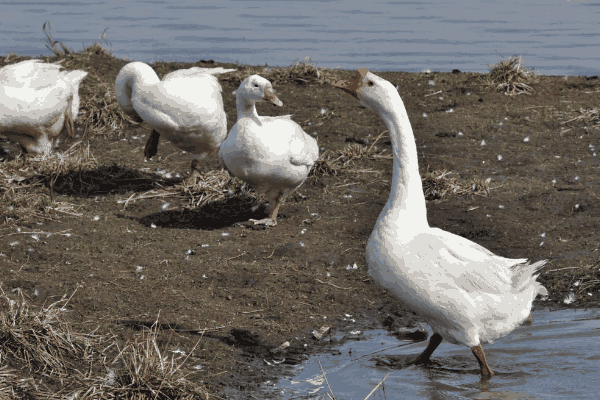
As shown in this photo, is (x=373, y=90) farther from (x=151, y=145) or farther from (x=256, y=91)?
(x=151, y=145)

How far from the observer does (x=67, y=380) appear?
13.9 ft

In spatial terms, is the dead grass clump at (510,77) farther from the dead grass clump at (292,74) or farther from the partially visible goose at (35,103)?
the partially visible goose at (35,103)

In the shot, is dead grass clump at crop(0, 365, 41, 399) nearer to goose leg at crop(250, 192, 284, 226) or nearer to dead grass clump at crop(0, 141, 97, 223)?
dead grass clump at crop(0, 141, 97, 223)

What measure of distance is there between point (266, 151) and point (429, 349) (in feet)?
9.28

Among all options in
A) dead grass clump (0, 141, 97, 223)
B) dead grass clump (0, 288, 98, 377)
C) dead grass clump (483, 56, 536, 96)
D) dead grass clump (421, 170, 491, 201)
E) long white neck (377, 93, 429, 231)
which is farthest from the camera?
dead grass clump (483, 56, 536, 96)

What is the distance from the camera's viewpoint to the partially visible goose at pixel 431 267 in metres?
4.38

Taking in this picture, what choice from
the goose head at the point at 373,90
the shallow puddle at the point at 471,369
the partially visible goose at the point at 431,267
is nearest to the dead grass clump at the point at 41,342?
the shallow puddle at the point at 471,369

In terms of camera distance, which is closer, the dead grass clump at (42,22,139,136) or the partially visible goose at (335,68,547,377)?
the partially visible goose at (335,68,547,377)

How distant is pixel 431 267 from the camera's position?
14.3ft

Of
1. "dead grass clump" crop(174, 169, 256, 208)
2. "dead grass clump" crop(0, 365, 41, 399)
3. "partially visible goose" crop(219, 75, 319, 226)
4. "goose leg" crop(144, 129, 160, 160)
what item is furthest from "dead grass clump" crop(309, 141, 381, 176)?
"dead grass clump" crop(0, 365, 41, 399)

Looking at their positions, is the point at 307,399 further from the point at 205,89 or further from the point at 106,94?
the point at 106,94

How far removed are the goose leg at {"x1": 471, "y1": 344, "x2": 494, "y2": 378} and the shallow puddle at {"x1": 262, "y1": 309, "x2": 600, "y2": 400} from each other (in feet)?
0.17

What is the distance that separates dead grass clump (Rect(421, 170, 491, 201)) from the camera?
7.98 meters

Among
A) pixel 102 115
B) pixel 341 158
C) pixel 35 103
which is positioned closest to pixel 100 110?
pixel 102 115
